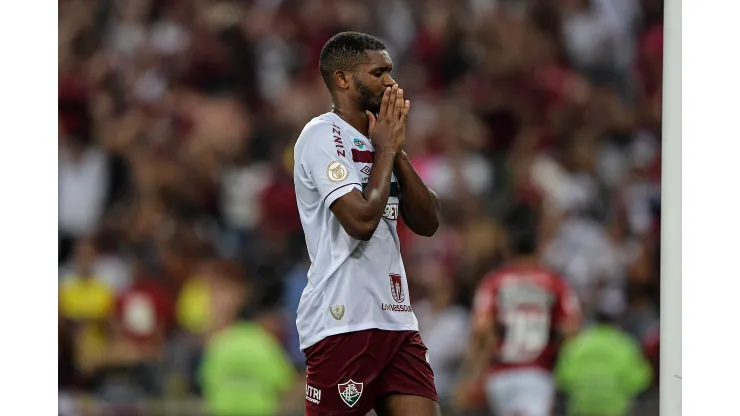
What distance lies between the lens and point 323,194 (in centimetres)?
362

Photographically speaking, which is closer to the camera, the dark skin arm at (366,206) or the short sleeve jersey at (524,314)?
the dark skin arm at (366,206)

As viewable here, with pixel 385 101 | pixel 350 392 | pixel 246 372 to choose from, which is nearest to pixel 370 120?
pixel 385 101

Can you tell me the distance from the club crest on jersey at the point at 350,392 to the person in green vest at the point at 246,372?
3.28 meters

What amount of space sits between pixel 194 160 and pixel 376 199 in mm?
4274

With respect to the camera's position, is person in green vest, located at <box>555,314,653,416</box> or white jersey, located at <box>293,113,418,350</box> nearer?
white jersey, located at <box>293,113,418,350</box>

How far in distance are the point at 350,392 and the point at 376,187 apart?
0.67 meters

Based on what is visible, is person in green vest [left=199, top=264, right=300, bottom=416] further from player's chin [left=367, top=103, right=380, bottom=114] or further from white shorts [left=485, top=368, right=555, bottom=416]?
player's chin [left=367, top=103, right=380, bottom=114]

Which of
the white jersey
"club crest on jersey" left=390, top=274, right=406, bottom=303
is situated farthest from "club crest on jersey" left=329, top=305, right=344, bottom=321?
"club crest on jersey" left=390, top=274, right=406, bottom=303

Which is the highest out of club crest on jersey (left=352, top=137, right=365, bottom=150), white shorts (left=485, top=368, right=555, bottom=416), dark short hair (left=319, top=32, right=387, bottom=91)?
dark short hair (left=319, top=32, right=387, bottom=91)

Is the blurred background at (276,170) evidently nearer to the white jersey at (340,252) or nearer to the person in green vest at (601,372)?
the person in green vest at (601,372)

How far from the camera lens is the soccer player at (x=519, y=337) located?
668cm

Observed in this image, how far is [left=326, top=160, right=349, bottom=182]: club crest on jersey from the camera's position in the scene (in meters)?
3.61

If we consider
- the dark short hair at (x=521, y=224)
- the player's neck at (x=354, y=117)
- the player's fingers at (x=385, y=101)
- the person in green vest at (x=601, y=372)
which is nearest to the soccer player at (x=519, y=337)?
the person in green vest at (x=601, y=372)

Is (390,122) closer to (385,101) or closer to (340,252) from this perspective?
(385,101)
